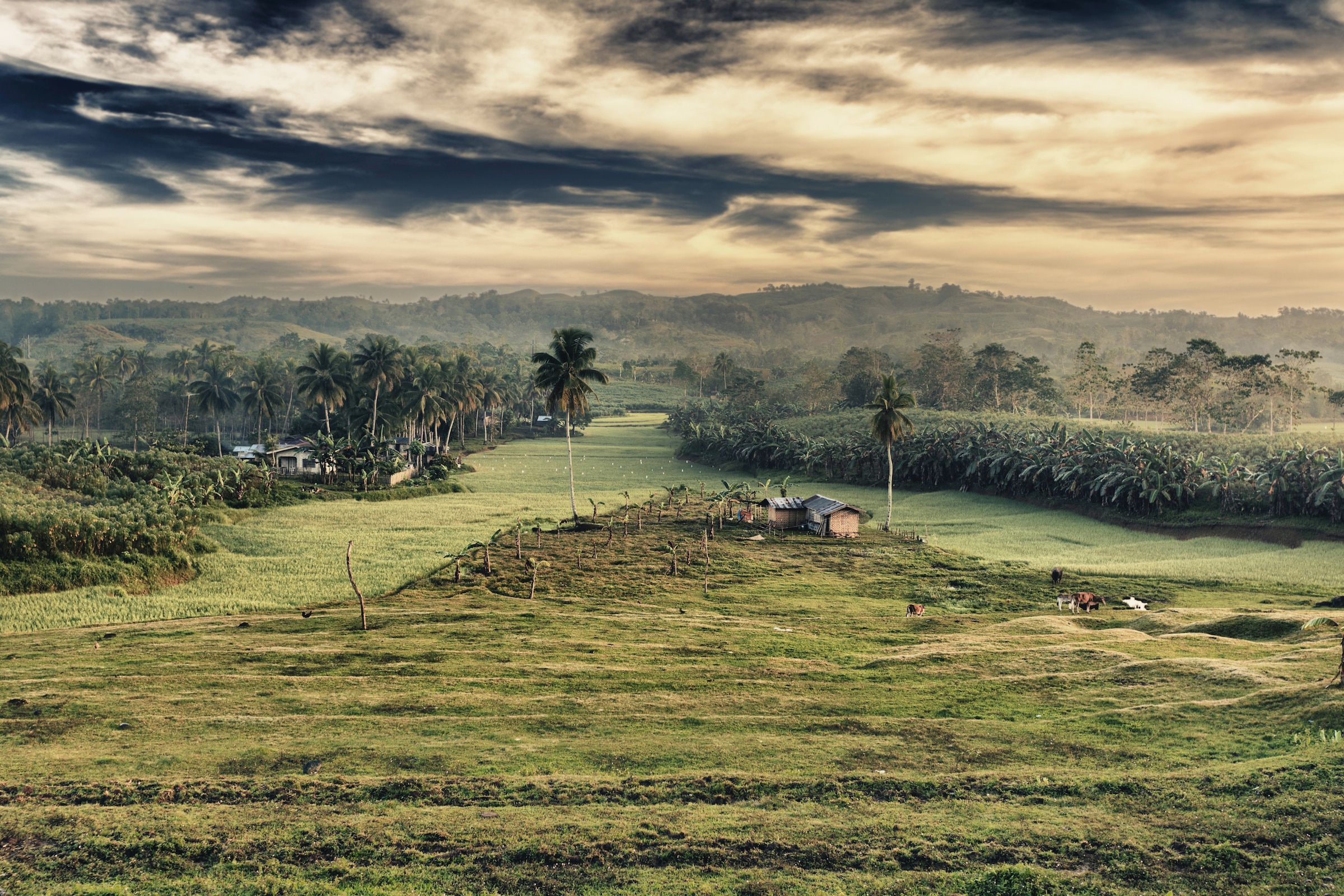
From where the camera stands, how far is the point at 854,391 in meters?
169

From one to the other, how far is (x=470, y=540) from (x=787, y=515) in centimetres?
2619

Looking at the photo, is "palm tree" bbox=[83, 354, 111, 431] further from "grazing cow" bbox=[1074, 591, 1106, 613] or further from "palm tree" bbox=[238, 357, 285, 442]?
"grazing cow" bbox=[1074, 591, 1106, 613]

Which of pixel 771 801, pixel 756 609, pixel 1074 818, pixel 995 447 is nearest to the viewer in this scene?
pixel 1074 818

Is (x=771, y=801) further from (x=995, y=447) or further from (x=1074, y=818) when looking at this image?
(x=995, y=447)

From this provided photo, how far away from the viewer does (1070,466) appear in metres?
74.5

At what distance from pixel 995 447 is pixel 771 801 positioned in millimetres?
77293

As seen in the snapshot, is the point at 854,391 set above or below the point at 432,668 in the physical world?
above

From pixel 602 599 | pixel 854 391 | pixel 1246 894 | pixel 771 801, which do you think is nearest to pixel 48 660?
pixel 602 599

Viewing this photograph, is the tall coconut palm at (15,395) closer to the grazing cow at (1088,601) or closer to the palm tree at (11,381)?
the palm tree at (11,381)

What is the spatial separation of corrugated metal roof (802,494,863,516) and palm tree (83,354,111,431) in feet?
459

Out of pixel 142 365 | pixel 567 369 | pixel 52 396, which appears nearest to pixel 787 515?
pixel 567 369

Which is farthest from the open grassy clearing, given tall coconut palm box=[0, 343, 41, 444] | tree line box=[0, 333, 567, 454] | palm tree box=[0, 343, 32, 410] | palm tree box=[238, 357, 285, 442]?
palm tree box=[238, 357, 285, 442]

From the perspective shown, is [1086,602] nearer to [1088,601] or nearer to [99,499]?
[1088,601]

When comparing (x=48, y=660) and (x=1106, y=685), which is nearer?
(x=1106, y=685)
